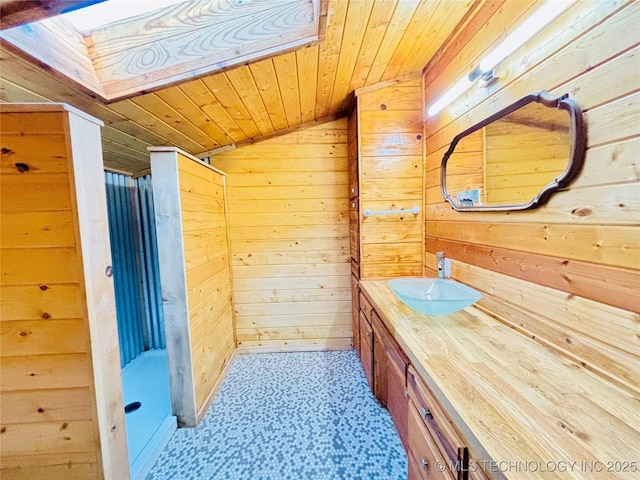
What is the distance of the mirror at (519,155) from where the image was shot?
0.87 m

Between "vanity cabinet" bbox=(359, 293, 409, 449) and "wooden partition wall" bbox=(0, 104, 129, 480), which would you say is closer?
"wooden partition wall" bbox=(0, 104, 129, 480)

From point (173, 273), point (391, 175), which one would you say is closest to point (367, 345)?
point (391, 175)

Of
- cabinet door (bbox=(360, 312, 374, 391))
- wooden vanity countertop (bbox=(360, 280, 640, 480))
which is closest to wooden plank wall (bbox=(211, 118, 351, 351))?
cabinet door (bbox=(360, 312, 374, 391))

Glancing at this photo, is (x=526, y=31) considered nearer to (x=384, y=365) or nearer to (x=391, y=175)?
(x=391, y=175)

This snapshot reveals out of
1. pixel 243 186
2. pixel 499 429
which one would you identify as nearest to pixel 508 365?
pixel 499 429

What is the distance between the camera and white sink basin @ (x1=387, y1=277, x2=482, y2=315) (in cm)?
114

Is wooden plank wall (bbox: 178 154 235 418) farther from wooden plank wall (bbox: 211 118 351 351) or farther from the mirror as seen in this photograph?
the mirror

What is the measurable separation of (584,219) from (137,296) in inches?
128

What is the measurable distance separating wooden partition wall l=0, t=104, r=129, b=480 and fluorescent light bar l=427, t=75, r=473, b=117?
1762mm

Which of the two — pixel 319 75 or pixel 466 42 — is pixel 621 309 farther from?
pixel 319 75

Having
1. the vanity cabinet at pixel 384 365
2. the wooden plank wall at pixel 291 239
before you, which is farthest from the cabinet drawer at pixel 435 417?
the wooden plank wall at pixel 291 239

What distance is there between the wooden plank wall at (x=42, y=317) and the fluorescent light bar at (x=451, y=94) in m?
1.81

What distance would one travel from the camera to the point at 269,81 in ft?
5.00

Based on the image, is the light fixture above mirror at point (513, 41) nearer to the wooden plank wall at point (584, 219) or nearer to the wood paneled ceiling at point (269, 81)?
the wooden plank wall at point (584, 219)
